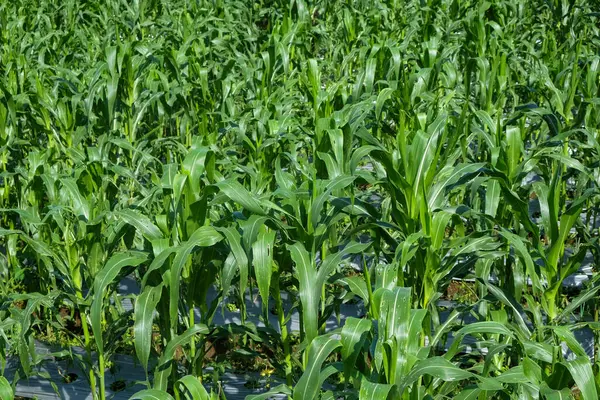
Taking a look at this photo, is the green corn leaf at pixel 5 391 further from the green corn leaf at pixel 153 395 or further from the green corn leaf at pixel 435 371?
the green corn leaf at pixel 435 371

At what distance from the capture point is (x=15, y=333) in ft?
12.6

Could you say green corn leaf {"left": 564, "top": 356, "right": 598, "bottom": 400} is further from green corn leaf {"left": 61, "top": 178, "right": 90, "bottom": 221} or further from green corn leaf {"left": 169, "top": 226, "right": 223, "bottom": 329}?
green corn leaf {"left": 61, "top": 178, "right": 90, "bottom": 221}

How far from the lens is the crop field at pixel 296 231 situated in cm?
288

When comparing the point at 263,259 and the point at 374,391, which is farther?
the point at 263,259

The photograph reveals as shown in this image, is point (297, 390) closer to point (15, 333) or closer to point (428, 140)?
point (428, 140)

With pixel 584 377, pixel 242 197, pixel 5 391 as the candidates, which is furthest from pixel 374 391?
pixel 5 391

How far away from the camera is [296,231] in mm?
3160

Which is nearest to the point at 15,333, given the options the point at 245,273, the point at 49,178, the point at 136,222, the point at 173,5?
the point at 49,178

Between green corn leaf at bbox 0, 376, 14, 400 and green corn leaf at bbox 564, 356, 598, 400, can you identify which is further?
green corn leaf at bbox 0, 376, 14, 400

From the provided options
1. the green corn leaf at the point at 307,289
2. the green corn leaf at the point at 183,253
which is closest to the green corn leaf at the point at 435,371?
the green corn leaf at the point at 307,289

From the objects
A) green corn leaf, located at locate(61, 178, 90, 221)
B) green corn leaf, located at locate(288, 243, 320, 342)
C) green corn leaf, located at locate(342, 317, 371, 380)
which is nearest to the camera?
green corn leaf, located at locate(342, 317, 371, 380)

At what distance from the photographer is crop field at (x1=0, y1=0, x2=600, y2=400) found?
2.88 metres

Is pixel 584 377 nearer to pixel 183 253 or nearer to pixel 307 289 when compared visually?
pixel 307 289

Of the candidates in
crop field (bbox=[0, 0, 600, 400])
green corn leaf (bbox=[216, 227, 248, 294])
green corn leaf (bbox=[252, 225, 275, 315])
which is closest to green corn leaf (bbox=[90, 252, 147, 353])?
crop field (bbox=[0, 0, 600, 400])
